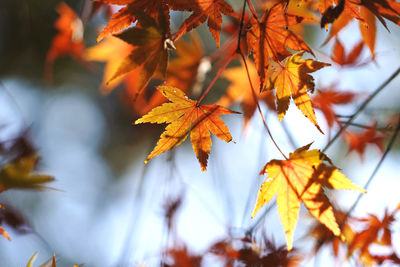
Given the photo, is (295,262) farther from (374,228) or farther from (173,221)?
(173,221)

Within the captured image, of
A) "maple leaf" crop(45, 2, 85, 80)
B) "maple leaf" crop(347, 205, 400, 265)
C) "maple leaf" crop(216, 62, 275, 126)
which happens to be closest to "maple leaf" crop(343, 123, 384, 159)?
"maple leaf" crop(347, 205, 400, 265)

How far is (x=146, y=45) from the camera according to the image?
58 centimetres

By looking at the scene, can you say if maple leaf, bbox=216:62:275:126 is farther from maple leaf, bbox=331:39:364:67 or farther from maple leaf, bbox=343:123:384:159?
maple leaf, bbox=343:123:384:159

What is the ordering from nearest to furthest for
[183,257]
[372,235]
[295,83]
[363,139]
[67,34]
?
[295,83] → [372,235] → [183,257] → [363,139] → [67,34]

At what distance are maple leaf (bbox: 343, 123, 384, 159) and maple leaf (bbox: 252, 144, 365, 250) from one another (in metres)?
0.94

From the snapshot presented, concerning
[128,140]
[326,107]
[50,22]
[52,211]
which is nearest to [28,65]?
[50,22]

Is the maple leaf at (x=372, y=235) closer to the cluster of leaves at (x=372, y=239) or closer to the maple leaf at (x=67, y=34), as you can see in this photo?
the cluster of leaves at (x=372, y=239)

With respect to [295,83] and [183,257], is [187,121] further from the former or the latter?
[183,257]

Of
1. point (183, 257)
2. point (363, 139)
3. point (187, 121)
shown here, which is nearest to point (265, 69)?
point (187, 121)

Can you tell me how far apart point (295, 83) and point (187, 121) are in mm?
241

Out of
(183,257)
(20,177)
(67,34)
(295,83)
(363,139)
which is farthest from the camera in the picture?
(67,34)

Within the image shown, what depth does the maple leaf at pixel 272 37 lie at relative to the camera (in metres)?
0.57

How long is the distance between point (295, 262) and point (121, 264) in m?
0.71

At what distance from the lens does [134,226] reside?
1.37 m
